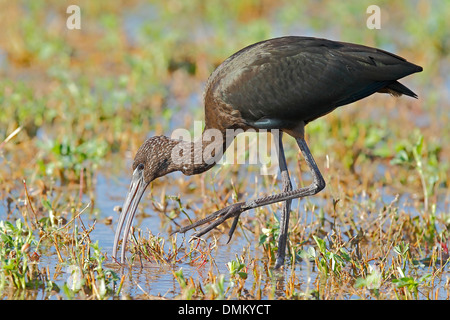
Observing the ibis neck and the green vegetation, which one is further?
the ibis neck

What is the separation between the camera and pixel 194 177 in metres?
6.36

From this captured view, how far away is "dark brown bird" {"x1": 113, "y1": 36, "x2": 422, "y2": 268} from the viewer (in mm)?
4902

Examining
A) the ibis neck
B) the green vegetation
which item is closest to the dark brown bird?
the ibis neck

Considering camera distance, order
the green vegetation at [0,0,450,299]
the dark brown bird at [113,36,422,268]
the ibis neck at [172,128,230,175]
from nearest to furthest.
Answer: the green vegetation at [0,0,450,299], the dark brown bird at [113,36,422,268], the ibis neck at [172,128,230,175]

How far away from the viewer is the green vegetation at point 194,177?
4430mm

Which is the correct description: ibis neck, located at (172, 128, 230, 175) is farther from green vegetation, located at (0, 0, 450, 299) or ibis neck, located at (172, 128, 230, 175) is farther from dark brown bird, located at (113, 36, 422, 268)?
green vegetation, located at (0, 0, 450, 299)

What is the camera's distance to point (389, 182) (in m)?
6.58

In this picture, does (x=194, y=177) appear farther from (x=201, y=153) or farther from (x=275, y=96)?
(x=275, y=96)

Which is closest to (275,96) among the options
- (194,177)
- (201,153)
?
(201,153)

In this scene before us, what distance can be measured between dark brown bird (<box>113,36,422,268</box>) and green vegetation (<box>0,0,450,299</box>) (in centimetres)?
24

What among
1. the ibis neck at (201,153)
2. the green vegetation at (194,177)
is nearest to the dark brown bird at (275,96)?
the ibis neck at (201,153)

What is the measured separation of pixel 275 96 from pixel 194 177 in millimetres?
1625

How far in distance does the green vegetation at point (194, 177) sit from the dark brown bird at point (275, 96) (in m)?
0.24

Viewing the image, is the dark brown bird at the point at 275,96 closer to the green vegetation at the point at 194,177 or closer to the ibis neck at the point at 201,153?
the ibis neck at the point at 201,153
